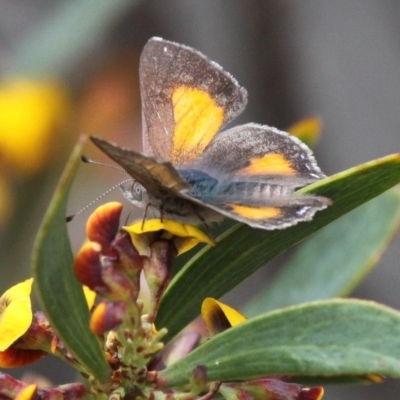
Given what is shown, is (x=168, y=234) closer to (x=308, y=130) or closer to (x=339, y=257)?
(x=308, y=130)

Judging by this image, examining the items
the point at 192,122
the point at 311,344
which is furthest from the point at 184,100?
the point at 311,344

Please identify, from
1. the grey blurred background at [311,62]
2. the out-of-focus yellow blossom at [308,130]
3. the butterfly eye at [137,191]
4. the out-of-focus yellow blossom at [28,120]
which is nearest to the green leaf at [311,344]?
the butterfly eye at [137,191]

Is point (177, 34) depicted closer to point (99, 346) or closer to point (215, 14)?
point (215, 14)

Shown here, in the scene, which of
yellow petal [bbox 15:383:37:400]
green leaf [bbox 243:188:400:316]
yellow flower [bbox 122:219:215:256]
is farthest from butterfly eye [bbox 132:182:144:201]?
green leaf [bbox 243:188:400:316]

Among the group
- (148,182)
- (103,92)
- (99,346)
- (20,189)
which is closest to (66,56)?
(20,189)

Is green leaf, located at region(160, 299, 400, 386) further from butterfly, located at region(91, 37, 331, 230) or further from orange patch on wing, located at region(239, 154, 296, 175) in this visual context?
orange patch on wing, located at region(239, 154, 296, 175)

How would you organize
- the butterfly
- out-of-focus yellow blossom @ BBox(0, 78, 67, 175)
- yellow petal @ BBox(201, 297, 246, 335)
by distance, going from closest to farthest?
yellow petal @ BBox(201, 297, 246, 335) → the butterfly → out-of-focus yellow blossom @ BBox(0, 78, 67, 175)
